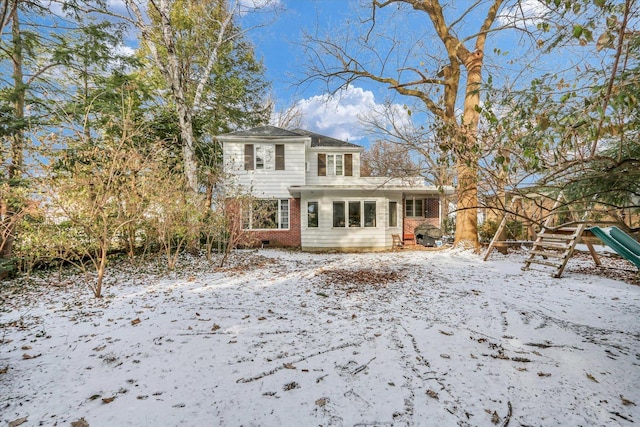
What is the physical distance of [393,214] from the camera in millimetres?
13641

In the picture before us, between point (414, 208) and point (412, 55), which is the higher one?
point (412, 55)

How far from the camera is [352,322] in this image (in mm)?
3658

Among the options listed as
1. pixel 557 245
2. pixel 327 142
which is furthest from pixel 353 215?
pixel 557 245

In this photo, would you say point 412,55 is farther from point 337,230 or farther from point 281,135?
point 337,230

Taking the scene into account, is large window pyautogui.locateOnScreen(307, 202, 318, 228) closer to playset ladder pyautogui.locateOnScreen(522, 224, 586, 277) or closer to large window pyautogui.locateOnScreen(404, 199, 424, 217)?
large window pyautogui.locateOnScreen(404, 199, 424, 217)

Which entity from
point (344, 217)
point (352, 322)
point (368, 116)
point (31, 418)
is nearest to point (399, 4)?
point (368, 116)

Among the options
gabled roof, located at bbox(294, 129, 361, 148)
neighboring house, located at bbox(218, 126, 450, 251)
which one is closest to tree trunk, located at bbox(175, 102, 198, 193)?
neighboring house, located at bbox(218, 126, 450, 251)

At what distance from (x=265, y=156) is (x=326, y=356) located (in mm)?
11800

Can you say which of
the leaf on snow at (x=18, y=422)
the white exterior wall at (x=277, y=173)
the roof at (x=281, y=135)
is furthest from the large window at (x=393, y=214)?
the leaf on snow at (x=18, y=422)

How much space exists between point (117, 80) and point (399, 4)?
973cm

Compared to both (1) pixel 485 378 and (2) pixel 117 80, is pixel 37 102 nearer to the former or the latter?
(2) pixel 117 80

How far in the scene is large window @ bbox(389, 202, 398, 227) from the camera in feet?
44.4

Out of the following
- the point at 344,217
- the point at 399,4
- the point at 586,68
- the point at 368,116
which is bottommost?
the point at 344,217

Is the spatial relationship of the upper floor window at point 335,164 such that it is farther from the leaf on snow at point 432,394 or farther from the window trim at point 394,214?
the leaf on snow at point 432,394
